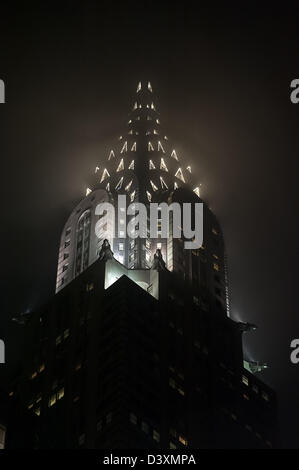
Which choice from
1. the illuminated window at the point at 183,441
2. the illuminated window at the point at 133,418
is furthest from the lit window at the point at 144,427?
the illuminated window at the point at 183,441

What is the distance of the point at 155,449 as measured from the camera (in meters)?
192

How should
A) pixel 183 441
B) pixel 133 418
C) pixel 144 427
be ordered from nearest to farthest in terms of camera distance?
pixel 133 418
pixel 144 427
pixel 183 441

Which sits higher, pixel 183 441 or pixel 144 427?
pixel 144 427

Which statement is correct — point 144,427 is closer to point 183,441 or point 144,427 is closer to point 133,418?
point 133,418

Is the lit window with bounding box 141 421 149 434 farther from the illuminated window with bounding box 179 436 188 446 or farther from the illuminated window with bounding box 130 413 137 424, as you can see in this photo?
the illuminated window with bounding box 179 436 188 446

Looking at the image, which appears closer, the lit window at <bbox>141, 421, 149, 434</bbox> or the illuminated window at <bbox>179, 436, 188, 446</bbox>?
the lit window at <bbox>141, 421, 149, 434</bbox>

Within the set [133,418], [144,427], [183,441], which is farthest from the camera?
[183,441]

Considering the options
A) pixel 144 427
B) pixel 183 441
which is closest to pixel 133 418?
pixel 144 427

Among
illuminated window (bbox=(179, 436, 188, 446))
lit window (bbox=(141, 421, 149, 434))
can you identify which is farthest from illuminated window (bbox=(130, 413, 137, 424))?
illuminated window (bbox=(179, 436, 188, 446))

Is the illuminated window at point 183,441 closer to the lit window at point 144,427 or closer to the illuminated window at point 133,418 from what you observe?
the lit window at point 144,427
